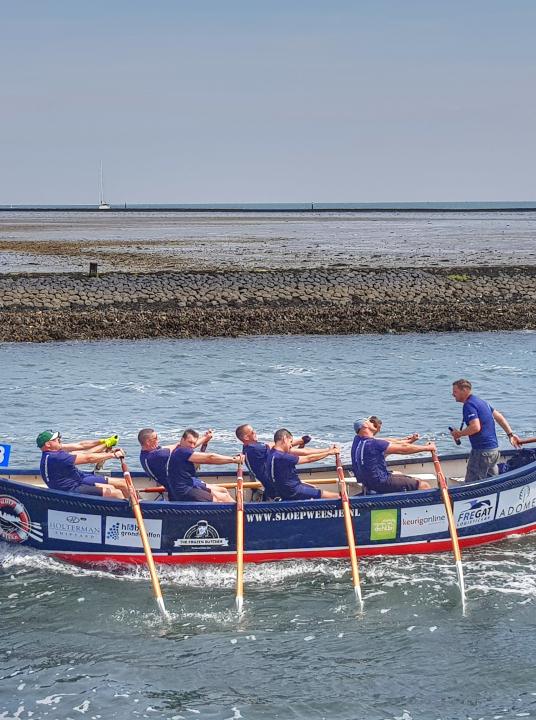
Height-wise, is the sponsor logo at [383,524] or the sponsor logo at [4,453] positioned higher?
the sponsor logo at [4,453]

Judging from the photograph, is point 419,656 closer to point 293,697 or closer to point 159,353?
point 293,697

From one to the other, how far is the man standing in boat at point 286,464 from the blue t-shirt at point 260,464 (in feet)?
0.30

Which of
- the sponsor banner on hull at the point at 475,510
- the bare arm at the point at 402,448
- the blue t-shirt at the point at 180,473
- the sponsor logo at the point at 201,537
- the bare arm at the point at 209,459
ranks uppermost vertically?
the bare arm at the point at 402,448

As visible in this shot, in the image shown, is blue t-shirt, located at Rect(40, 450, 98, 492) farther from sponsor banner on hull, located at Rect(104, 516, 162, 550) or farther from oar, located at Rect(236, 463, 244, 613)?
oar, located at Rect(236, 463, 244, 613)

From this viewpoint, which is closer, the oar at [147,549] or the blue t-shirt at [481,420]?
the oar at [147,549]

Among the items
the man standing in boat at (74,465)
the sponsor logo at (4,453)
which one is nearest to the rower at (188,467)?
the man standing in boat at (74,465)

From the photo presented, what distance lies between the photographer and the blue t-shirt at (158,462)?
14961 mm

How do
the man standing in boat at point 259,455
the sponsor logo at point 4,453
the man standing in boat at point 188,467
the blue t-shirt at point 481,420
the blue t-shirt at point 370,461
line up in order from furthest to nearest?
1. the sponsor logo at point 4,453
2. the blue t-shirt at point 481,420
3. the man standing in boat at point 259,455
4. the blue t-shirt at point 370,461
5. the man standing in boat at point 188,467

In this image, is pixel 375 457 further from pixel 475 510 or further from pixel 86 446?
pixel 86 446

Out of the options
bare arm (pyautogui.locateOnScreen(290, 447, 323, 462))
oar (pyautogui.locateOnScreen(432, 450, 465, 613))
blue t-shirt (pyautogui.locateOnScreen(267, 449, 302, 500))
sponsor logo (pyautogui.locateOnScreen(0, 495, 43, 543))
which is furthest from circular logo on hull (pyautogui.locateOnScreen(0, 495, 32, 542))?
oar (pyautogui.locateOnScreen(432, 450, 465, 613))

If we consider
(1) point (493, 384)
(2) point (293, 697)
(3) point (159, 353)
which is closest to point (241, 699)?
(2) point (293, 697)

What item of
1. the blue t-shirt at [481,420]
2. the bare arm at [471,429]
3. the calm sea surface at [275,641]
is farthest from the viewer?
the blue t-shirt at [481,420]

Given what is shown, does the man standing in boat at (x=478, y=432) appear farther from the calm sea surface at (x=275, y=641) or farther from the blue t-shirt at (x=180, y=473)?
the blue t-shirt at (x=180, y=473)

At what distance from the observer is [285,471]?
48.9 ft
